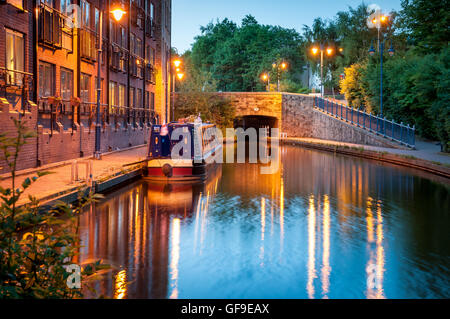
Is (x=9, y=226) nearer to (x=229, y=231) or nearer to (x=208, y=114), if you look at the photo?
(x=229, y=231)

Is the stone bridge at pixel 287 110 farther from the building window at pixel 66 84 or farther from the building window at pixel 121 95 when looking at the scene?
the building window at pixel 66 84

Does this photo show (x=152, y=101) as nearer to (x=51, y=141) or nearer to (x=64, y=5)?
(x=64, y=5)

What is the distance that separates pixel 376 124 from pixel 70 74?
2477 centimetres

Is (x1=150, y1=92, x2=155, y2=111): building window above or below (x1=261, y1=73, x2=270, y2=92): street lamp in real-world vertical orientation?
below

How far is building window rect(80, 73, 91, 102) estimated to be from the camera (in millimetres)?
24938

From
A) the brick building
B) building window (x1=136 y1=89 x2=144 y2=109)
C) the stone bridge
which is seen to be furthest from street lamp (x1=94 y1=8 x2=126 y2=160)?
the stone bridge

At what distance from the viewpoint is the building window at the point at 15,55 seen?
17.3 metres

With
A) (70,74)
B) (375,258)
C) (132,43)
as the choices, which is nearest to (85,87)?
(70,74)

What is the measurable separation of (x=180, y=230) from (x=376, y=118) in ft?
108

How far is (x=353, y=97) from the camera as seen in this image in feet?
184

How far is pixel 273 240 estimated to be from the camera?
9.86m

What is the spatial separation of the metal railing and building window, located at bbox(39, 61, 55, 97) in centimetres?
2283

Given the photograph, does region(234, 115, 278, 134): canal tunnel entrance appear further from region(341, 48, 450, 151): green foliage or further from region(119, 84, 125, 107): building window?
region(119, 84, 125, 107): building window
